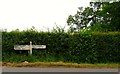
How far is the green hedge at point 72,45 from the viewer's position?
17625 millimetres

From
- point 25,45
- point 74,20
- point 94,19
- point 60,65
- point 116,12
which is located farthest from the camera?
point 74,20

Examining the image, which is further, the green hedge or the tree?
the tree

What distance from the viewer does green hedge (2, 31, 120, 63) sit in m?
17.6

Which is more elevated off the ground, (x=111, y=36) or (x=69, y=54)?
(x=111, y=36)

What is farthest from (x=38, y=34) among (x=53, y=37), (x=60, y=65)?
(x=60, y=65)

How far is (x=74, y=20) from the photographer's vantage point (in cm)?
4294

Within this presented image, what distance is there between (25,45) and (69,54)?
277 centimetres

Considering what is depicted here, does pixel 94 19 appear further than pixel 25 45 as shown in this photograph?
Yes

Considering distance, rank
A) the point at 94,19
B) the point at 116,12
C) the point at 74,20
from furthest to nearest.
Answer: the point at 74,20
the point at 94,19
the point at 116,12

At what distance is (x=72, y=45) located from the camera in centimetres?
1773

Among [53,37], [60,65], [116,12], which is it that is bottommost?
[60,65]

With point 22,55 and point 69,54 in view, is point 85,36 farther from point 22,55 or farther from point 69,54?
point 22,55

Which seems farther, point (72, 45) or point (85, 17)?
point (85, 17)

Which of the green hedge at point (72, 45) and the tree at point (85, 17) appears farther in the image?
the tree at point (85, 17)
